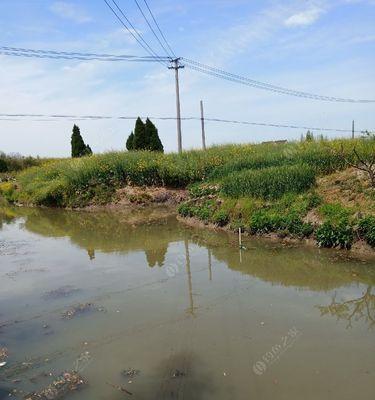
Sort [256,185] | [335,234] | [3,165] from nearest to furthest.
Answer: [335,234] < [256,185] < [3,165]

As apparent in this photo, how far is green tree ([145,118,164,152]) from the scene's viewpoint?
28844 mm

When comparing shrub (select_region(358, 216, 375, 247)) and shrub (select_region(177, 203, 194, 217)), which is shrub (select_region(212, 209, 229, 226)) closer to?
shrub (select_region(177, 203, 194, 217))

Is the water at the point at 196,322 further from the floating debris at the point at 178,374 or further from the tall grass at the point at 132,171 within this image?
the tall grass at the point at 132,171

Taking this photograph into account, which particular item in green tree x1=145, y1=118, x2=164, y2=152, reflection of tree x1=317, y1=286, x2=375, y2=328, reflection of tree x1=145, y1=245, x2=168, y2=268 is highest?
green tree x1=145, y1=118, x2=164, y2=152

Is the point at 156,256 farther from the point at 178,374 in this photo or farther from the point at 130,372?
the point at 178,374

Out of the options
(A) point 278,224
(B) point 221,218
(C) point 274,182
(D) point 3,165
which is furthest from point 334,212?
(D) point 3,165

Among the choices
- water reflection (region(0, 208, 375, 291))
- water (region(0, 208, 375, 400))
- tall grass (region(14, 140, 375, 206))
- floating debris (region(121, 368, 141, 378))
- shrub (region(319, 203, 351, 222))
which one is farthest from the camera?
tall grass (region(14, 140, 375, 206))

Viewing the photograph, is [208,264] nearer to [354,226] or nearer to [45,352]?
[354,226]

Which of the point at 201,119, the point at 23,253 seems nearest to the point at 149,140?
the point at 201,119

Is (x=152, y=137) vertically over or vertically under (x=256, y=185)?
over

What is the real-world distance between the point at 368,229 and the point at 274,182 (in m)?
3.53

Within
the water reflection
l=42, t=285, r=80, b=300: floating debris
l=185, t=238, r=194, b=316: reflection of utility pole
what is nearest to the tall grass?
the water reflection

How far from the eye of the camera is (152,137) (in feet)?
95.3

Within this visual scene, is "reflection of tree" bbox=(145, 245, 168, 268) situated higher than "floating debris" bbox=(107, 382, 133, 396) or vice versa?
"reflection of tree" bbox=(145, 245, 168, 268)
